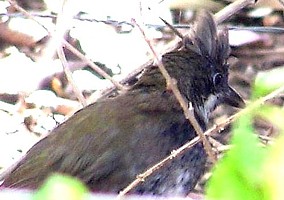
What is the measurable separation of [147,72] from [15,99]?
41.7 inches

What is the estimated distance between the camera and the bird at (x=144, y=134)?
2.62m

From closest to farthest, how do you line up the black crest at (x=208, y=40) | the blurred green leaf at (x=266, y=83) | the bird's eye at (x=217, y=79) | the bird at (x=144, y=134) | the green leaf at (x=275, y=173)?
the green leaf at (x=275, y=173) → the blurred green leaf at (x=266, y=83) → the bird at (x=144, y=134) → the black crest at (x=208, y=40) → the bird's eye at (x=217, y=79)

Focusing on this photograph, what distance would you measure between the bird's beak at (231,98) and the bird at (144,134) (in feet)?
0.20

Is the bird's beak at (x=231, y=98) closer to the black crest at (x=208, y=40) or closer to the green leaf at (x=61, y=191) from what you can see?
A: the black crest at (x=208, y=40)

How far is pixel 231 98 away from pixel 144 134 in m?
0.68

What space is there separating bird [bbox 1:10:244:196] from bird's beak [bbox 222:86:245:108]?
0.06 m

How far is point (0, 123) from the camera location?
386 cm

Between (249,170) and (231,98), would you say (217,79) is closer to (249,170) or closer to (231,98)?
(231,98)

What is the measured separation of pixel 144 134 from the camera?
109 inches

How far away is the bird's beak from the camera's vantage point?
3294mm

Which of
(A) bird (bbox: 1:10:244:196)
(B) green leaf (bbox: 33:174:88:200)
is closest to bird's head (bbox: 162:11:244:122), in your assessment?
(A) bird (bbox: 1:10:244:196)

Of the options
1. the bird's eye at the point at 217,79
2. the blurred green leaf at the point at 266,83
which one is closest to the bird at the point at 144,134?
the bird's eye at the point at 217,79

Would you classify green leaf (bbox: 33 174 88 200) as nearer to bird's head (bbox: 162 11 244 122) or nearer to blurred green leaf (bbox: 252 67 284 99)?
blurred green leaf (bbox: 252 67 284 99)

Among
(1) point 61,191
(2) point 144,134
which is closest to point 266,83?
(1) point 61,191
